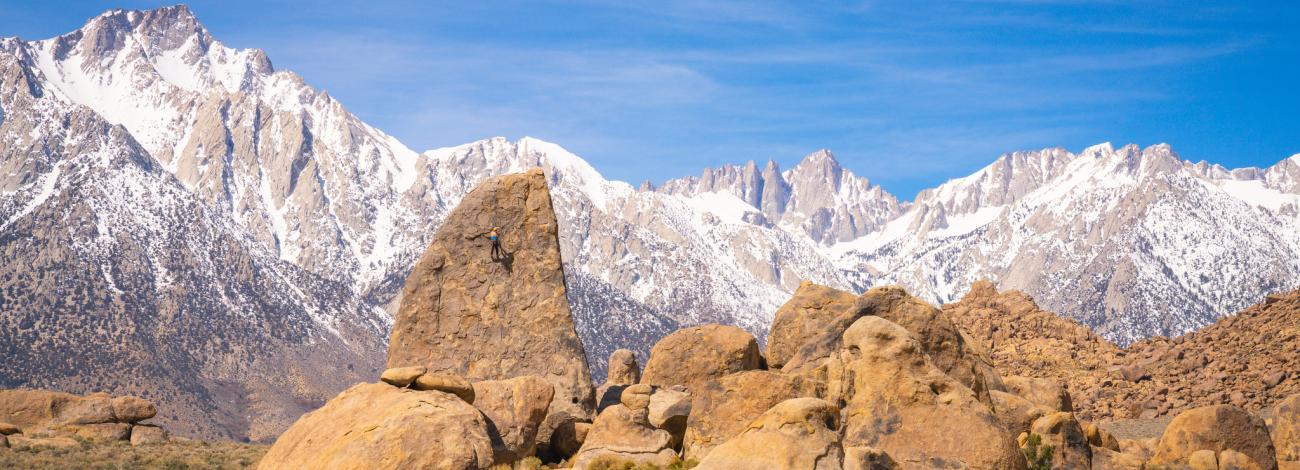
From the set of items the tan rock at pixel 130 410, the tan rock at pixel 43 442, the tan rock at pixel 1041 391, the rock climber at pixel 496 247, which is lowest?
the tan rock at pixel 43 442

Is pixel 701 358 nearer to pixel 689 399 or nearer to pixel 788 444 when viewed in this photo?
pixel 689 399

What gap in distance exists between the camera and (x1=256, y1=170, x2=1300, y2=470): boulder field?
26.2 m

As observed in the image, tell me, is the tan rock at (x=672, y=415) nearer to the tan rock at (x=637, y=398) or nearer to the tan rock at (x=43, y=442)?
the tan rock at (x=637, y=398)

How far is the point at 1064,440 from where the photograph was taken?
106ft

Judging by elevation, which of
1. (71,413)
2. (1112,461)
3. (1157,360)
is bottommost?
(1112,461)

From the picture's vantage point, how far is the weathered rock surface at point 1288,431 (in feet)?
125

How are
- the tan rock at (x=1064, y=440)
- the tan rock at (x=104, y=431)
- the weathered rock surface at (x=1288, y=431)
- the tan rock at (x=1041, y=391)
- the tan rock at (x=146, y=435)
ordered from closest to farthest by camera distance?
1. the tan rock at (x=1064, y=440)
2. the weathered rock surface at (x=1288, y=431)
3. the tan rock at (x=1041, y=391)
4. the tan rock at (x=104, y=431)
5. the tan rock at (x=146, y=435)

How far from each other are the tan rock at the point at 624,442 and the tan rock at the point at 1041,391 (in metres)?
13.1

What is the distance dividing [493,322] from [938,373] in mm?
16265

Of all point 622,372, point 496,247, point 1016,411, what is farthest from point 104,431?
point 1016,411

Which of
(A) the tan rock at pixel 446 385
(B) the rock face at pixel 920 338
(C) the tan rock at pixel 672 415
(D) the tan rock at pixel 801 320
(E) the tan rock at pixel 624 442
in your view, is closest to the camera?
(A) the tan rock at pixel 446 385

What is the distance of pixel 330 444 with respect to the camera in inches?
1051

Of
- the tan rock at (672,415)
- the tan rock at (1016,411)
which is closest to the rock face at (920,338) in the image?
the tan rock at (1016,411)

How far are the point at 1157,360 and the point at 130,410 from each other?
50195 mm
